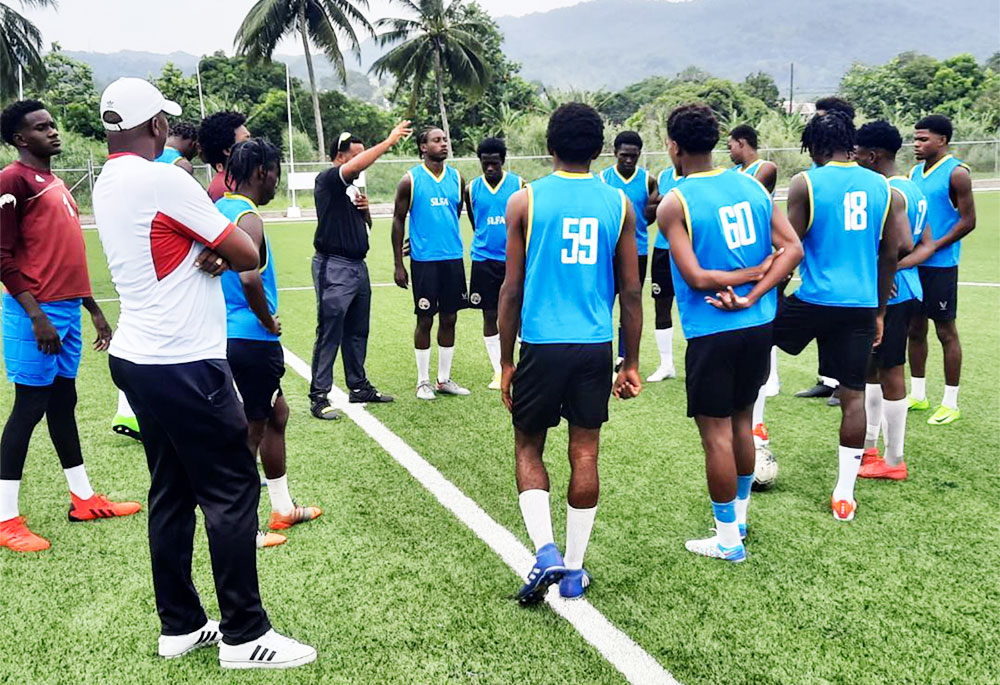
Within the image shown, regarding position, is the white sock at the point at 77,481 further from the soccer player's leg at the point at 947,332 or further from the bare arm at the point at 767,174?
the soccer player's leg at the point at 947,332

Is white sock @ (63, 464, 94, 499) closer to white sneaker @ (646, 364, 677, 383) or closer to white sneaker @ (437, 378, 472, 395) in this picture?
white sneaker @ (437, 378, 472, 395)

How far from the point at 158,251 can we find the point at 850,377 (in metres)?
3.68

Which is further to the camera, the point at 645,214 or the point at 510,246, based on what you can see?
the point at 645,214

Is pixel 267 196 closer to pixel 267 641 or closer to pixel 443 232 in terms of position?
pixel 267 641

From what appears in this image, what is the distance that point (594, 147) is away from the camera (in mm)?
3697

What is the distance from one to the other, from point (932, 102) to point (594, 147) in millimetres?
64881

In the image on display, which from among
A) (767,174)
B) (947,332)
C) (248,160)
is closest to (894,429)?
(947,332)

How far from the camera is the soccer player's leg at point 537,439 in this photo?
3.70 metres

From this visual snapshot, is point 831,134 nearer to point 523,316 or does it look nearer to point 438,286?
point 523,316

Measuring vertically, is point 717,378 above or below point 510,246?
below

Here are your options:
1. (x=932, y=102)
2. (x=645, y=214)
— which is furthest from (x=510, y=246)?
(x=932, y=102)

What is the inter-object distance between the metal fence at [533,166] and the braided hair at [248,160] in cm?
3047

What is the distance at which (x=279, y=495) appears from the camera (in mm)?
4664

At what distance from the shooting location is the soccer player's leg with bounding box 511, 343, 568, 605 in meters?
3.70
